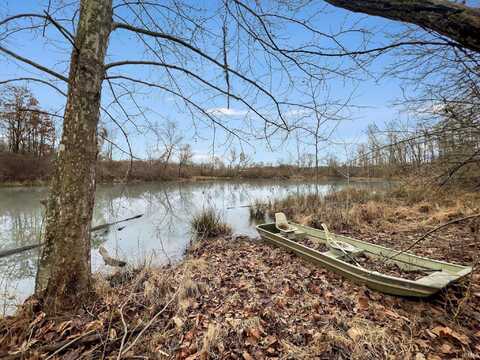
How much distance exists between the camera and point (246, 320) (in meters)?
2.19

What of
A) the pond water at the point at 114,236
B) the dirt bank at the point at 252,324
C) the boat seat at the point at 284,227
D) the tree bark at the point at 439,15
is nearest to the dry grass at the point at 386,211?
the boat seat at the point at 284,227

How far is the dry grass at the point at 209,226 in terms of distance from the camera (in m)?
6.34

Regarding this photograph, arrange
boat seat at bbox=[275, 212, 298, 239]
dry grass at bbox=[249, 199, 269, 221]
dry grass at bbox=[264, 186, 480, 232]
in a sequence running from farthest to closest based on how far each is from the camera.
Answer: dry grass at bbox=[249, 199, 269, 221], dry grass at bbox=[264, 186, 480, 232], boat seat at bbox=[275, 212, 298, 239]

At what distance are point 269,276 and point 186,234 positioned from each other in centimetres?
366

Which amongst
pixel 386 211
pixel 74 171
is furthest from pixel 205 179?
pixel 74 171

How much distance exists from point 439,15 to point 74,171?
104 inches

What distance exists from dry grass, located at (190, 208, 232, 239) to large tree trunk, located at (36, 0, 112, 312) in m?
4.20

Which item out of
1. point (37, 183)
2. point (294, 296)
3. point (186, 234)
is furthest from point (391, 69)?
point (37, 183)

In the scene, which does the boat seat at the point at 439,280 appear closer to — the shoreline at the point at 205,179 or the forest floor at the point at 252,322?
the forest floor at the point at 252,322

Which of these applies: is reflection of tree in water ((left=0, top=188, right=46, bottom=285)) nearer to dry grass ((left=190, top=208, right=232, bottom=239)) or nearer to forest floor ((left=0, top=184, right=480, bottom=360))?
forest floor ((left=0, top=184, right=480, bottom=360))

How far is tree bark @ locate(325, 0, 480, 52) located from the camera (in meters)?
0.99

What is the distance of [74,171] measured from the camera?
2.00 metres

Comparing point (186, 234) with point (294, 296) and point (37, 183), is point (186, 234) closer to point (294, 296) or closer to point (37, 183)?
point (294, 296)

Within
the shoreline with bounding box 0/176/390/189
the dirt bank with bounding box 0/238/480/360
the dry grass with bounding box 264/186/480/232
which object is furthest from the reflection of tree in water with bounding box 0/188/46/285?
the dry grass with bounding box 264/186/480/232
